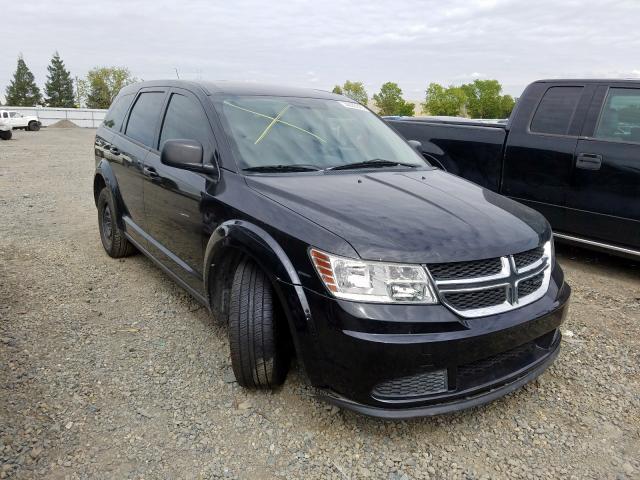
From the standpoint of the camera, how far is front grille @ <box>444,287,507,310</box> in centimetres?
220

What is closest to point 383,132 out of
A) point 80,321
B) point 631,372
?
point 631,372

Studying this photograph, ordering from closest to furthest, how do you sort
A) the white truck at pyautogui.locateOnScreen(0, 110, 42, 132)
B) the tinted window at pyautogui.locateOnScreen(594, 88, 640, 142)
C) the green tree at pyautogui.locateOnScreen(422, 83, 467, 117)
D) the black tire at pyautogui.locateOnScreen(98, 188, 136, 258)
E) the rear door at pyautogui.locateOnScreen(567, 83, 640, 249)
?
1. the rear door at pyautogui.locateOnScreen(567, 83, 640, 249)
2. the tinted window at pyautogui.locateOnScreen(594, 88, 640, 142)
3. the black tire at pyautogui.locateOnScreen(98, 188, 136, 258)
4. the white truck at pyautogui.locateOnScreen(0, 110, 42, 132)
5. the green tree at pyautogui.locateOnScreen(422, 83, 467, 117)

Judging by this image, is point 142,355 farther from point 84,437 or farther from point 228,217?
point 228,217

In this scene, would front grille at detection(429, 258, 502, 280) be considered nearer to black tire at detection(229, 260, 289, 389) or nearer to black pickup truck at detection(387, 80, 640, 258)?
black tire at detection(229, 260, 289, 389)

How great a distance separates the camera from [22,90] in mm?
79938

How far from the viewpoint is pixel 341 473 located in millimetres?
2232

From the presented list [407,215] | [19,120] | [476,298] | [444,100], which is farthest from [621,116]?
[444,100]

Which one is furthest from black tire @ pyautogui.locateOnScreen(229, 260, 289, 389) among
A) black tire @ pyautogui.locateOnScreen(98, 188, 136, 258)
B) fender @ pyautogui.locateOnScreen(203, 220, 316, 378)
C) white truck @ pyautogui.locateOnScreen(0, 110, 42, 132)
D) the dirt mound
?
the dirt mound

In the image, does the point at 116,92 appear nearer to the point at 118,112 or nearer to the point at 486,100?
the point at 486,100

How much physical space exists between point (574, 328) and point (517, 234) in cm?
163

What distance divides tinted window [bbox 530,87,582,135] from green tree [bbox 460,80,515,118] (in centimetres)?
6939

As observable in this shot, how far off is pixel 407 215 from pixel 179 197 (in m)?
1.65

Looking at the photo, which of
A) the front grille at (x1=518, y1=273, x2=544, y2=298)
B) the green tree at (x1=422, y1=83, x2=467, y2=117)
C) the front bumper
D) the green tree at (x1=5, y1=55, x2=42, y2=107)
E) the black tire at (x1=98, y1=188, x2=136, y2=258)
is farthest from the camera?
the green tree at (x1=5, y1=55, x2=42, y2=107)

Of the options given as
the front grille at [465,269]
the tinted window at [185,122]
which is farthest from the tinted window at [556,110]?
the tinted window at [185,122]
